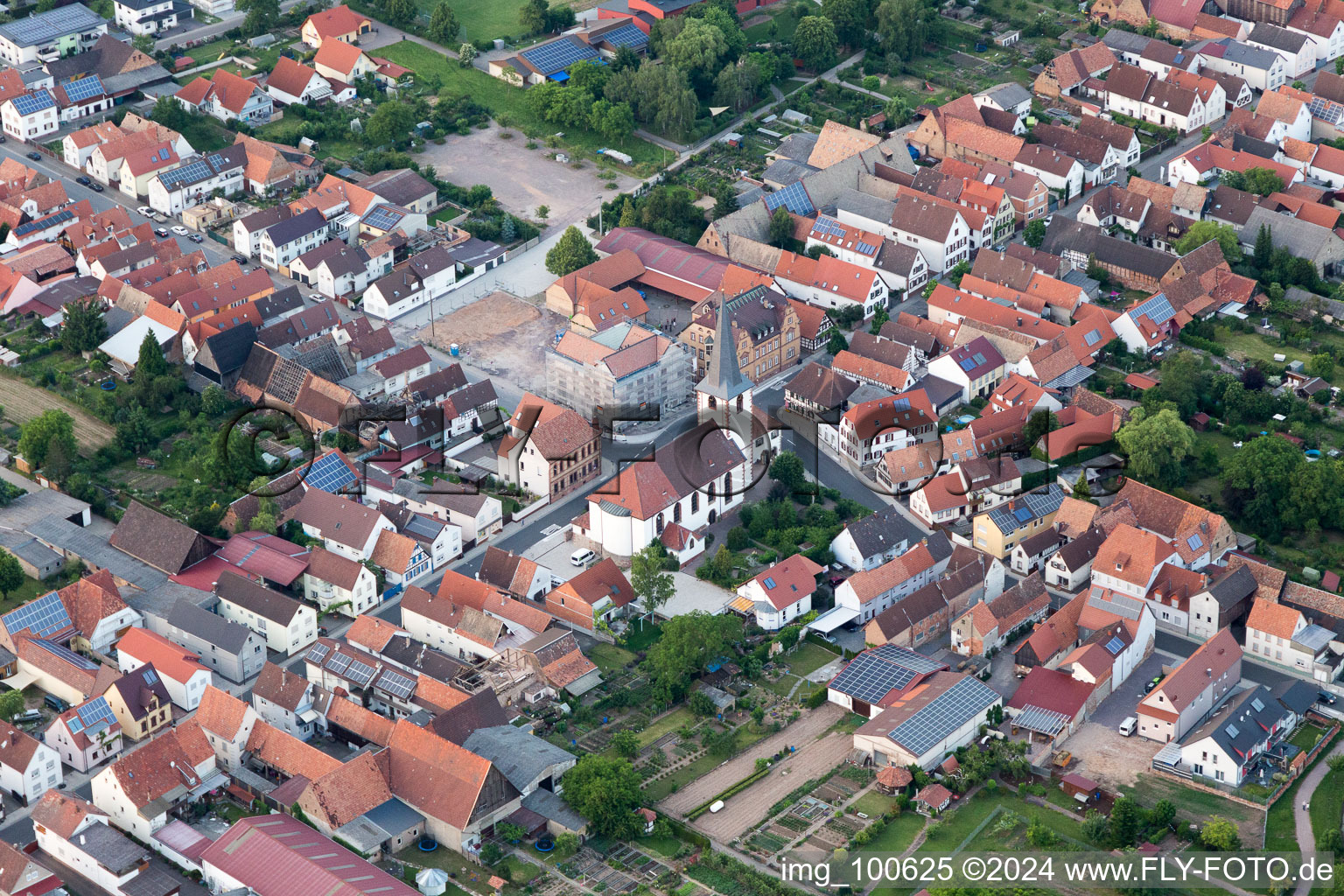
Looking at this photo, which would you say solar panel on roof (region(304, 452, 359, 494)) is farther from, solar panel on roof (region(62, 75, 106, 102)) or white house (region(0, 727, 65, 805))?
solar panel on roof (region(62, 75, 106, 102))

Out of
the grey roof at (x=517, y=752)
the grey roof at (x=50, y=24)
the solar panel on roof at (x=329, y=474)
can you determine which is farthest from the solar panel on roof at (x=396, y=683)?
the grey roof at (x=50, y=24)

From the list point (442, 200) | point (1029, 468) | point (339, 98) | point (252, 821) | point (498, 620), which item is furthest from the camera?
point (339, 98)

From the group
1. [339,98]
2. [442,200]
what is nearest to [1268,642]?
[442,200]

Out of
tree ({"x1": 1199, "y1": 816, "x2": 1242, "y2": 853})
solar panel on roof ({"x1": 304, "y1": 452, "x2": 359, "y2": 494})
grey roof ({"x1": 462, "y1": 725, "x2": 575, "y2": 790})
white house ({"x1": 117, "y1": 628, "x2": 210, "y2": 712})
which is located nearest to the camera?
tree ({"x1": 1199, "y1": 816, "x2": 1242, "y2": 853})

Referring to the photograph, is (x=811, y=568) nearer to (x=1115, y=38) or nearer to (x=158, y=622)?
(x=158, y=622)

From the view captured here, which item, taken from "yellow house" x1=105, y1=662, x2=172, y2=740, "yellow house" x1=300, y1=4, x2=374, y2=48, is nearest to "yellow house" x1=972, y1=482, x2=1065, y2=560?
"yellow house" x1=105, y1=662, x2=172, y2=740

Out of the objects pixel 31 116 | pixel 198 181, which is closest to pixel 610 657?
pixel 198 181

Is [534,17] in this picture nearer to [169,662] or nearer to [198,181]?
[198,181]
